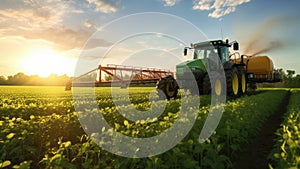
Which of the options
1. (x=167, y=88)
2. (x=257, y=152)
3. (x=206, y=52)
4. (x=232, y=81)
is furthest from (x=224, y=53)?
(x=257, y=152)

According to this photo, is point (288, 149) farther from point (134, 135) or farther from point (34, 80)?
point (34, 80)

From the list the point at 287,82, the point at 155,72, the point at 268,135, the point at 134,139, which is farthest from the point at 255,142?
the point at 287,82

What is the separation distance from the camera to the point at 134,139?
3.59m

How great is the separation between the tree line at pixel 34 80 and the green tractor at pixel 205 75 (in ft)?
206

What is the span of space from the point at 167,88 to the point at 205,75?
6.08 ft

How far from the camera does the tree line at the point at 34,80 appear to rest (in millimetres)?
71562

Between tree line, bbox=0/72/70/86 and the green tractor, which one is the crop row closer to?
the green tractor

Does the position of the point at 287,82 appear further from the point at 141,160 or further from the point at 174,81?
the point at 141,160

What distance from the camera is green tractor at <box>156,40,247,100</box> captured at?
10961mm

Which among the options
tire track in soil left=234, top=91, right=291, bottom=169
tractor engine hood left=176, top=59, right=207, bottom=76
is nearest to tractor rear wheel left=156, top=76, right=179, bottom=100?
tractor engine hood left=176, top=59, right=207, bottom=76

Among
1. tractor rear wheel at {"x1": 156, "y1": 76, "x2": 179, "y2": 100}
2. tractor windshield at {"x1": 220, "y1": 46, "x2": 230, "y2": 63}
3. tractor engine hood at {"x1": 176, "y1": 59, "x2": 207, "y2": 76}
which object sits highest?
tractor windshield at {"x1": 220, "y1": 46, "x2": 230, "y2": 63}

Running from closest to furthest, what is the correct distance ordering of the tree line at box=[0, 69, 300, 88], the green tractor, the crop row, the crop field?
the crop row, the crop field, the green tractor, the tree line at box=[0, 69, 300, 88]

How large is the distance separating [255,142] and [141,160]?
393 centimetres

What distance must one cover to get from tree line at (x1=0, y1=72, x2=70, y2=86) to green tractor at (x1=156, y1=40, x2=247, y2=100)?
62.8 meters
